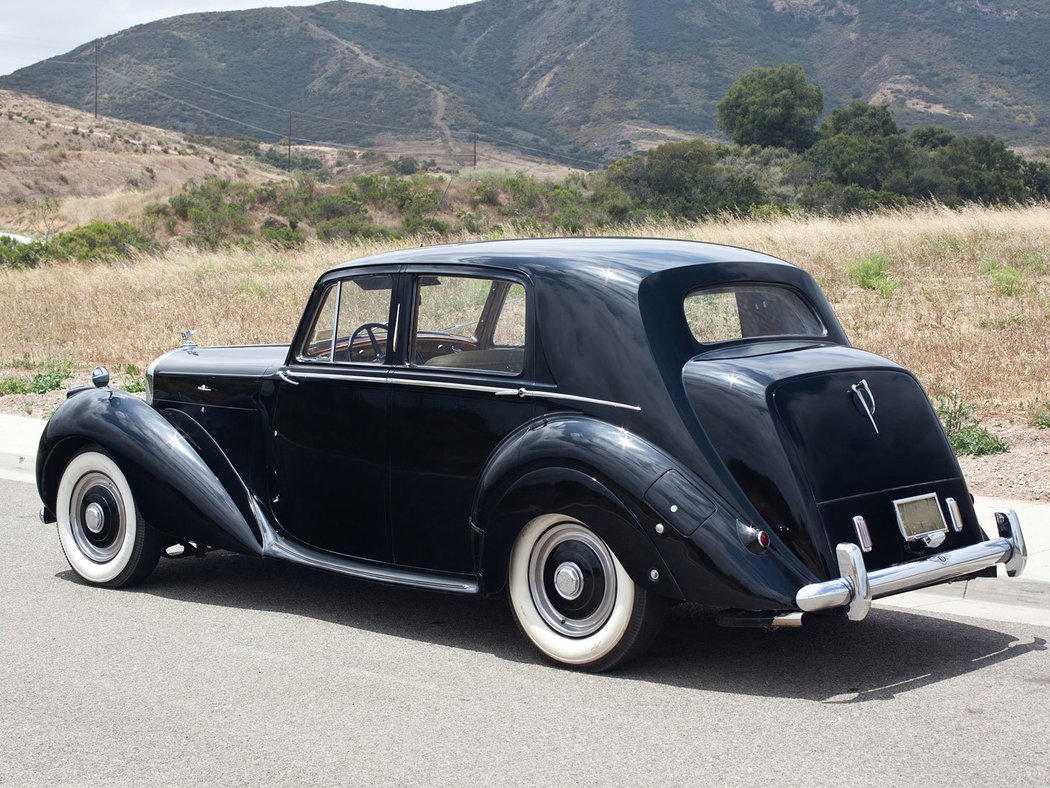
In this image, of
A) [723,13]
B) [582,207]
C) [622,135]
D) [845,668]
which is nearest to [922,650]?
[845,668]

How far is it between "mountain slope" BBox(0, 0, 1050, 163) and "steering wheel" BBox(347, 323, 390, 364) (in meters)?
99.6

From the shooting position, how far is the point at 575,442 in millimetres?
4871

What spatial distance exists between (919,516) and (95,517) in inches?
160

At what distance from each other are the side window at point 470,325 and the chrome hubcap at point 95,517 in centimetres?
203

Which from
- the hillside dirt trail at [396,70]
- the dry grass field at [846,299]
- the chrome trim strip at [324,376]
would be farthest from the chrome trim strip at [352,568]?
the hillside dirt trail at [396,70]

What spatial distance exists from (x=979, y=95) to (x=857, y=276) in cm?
10180

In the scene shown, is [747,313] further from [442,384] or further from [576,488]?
[442,384]

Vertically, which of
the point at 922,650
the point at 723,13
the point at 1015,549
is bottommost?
the point at 922,650

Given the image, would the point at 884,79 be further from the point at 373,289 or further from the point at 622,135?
the point at 373,289

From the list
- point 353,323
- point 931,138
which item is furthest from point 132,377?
point 931,138

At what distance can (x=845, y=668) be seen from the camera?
514 cm

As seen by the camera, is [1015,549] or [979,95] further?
[979,95]

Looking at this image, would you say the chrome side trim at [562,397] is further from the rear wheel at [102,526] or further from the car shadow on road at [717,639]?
the rear wheel at [102,526]

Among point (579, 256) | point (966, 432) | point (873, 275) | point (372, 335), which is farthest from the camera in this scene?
point (873, 275)
